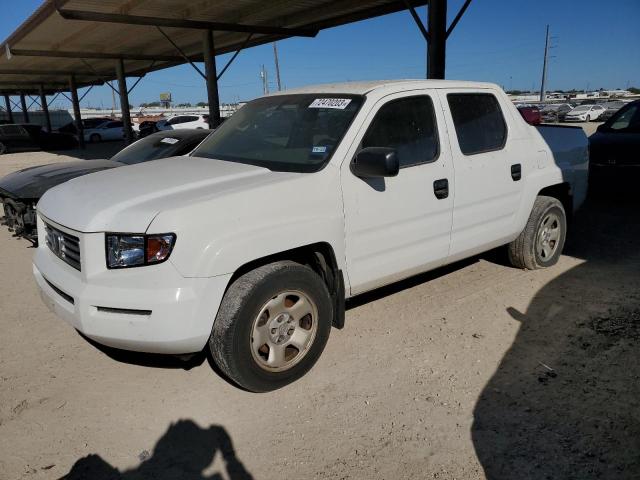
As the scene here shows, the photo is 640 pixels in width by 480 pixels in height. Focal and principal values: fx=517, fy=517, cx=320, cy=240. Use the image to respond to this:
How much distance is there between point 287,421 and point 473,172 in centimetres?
243

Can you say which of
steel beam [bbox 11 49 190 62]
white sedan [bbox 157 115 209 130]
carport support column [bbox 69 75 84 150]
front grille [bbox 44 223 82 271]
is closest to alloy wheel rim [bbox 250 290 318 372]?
front grille [bbox 44 223 82 271]

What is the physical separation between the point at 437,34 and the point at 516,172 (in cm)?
524

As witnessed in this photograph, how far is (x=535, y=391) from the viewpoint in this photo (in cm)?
320

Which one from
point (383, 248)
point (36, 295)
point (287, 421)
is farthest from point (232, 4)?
point (287, 421)

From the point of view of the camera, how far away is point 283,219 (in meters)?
3.06

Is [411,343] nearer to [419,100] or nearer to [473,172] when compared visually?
[473,172]

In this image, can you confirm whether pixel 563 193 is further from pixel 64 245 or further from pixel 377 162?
pixel 64 245

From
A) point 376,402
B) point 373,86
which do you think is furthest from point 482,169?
point 376,402

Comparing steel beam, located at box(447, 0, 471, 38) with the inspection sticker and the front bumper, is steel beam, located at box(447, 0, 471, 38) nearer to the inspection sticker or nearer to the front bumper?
the inspection sticker

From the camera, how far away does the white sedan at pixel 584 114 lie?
1403 inches

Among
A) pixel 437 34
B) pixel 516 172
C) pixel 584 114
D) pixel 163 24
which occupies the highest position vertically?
pixel 163 24

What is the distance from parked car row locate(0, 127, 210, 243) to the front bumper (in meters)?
3.66

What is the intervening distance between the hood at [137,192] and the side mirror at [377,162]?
1.65 ft

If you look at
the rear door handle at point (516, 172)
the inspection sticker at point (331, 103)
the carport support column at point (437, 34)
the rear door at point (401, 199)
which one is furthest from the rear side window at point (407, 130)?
the carport support column at point (437, 34)
